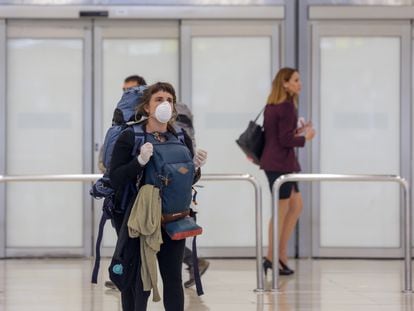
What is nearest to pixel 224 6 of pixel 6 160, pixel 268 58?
pixel 268 58

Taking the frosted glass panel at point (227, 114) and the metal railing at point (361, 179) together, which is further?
the frosted glass panel at point (227, 114)

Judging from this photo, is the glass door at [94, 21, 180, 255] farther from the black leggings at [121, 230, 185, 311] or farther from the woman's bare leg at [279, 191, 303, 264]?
the black leggings at [121, 230, 185, 311]

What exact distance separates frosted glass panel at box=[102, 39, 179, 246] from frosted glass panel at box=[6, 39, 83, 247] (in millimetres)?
277

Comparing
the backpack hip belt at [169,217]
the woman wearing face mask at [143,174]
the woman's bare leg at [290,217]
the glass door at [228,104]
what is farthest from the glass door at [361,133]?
the backpack hip belt at [169,217]

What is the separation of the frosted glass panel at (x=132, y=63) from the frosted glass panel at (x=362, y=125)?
1584 millimetres

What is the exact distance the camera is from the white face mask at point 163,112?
5.26m

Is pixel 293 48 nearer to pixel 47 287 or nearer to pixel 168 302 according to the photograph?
pixel 47 287

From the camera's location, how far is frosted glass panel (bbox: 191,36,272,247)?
1055 cm

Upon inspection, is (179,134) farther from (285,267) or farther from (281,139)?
(285,267)

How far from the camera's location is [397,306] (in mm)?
7316

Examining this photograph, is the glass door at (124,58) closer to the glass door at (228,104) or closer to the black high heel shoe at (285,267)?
the glass door at (228,104)

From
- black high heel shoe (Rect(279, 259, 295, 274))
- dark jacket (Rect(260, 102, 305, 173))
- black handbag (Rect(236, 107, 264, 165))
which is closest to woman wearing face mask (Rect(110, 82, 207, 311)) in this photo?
dark jacket (Rect(260, 102, 305, 173))

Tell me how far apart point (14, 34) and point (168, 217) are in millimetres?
5700

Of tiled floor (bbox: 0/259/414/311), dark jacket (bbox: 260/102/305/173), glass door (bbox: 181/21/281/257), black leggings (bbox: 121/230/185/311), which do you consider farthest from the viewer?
glass door (bbox: 181/21/281/257)
